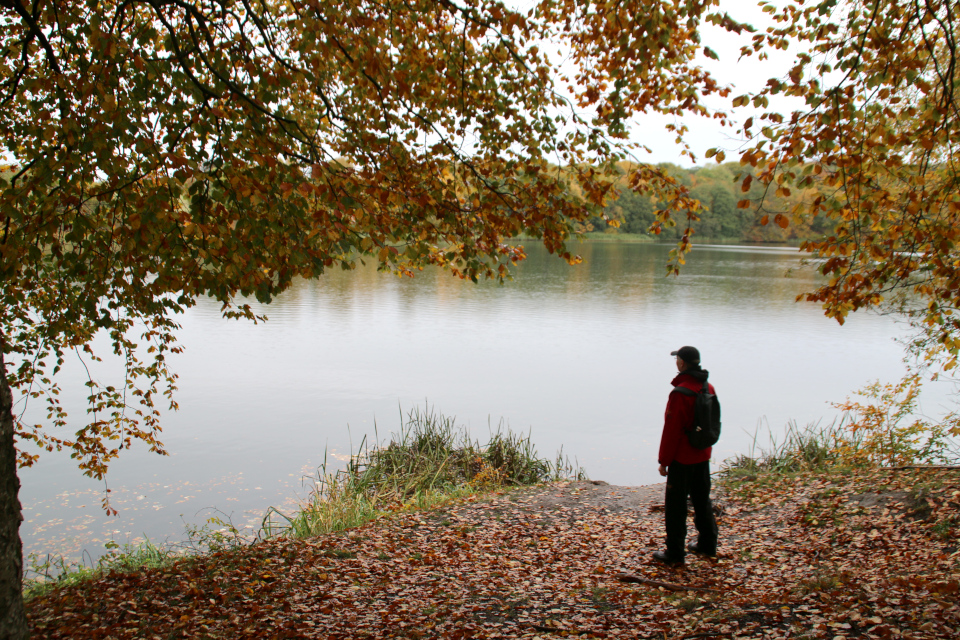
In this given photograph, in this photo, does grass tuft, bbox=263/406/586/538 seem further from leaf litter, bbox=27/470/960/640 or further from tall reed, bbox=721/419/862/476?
tall reed, bbox=721/419/862/476

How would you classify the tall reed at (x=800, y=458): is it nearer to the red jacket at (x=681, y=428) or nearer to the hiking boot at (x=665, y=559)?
the hiking boot at (x=665, y=559)

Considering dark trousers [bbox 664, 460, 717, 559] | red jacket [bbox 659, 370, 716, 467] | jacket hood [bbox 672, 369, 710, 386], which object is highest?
jacket hood [bbox 672, 369, 710, 386]

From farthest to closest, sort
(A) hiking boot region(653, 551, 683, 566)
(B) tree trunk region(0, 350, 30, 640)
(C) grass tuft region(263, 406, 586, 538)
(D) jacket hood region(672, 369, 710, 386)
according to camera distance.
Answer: (C) grass tuft region(263, 406, 586, 538) → (A) hiking boot region(653, 551, 683, 566) → (D) jacket hood region(672, 369, 710, 386) → (B) tree trunk region(0, 350, 30, 640)

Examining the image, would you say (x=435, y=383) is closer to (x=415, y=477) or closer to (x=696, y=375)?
(x=415, y=477)

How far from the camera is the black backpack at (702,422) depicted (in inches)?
189

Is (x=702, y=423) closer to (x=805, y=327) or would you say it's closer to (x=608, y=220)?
(x=608, y=220)

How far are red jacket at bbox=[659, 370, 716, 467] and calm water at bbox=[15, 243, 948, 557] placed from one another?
5.09m

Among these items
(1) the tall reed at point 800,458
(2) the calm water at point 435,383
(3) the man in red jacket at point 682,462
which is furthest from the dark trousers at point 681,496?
(2) the calm water at point 435,383

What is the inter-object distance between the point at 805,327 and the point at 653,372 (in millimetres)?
9832

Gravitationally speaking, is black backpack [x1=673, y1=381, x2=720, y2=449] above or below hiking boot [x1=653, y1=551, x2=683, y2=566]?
above

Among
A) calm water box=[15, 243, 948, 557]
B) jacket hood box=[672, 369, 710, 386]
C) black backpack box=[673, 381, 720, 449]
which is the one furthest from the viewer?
calm water box=[15, 243, 948, 557]

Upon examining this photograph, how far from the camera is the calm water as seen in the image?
29.8 feet

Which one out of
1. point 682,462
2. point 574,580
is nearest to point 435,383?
point 574,580

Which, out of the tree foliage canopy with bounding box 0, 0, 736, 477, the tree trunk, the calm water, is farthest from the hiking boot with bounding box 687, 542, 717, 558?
the tree trunk
